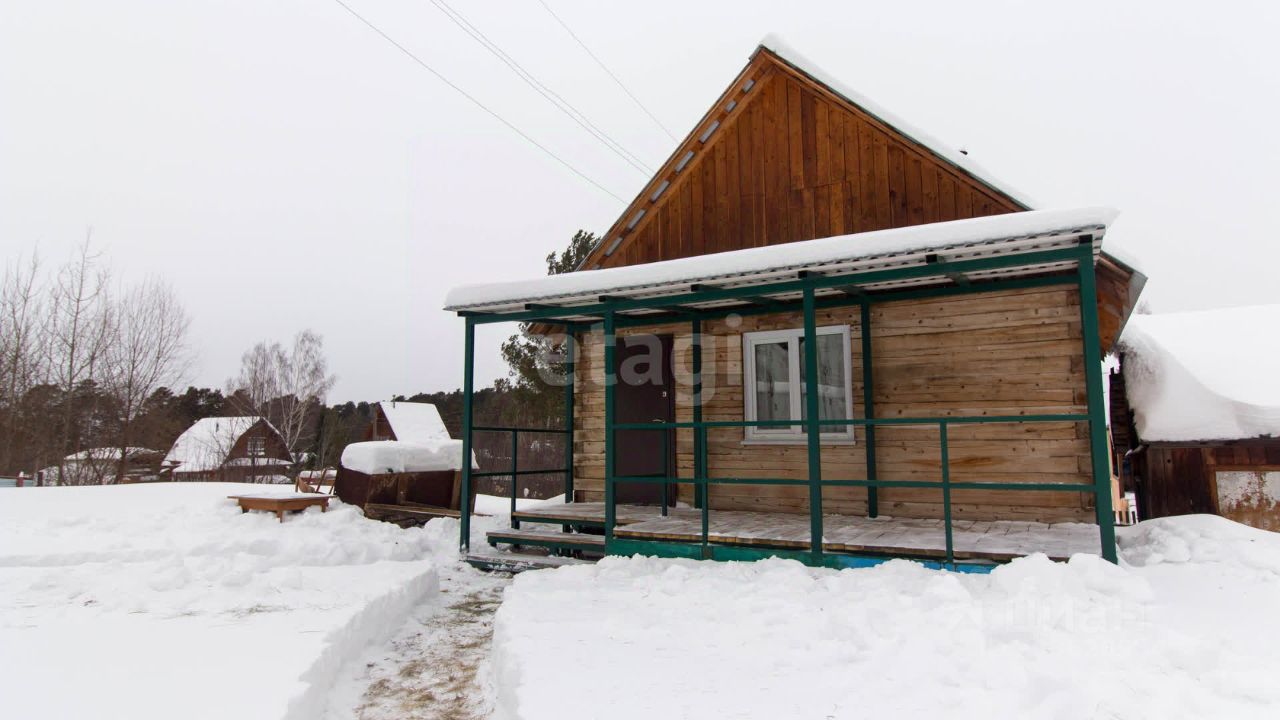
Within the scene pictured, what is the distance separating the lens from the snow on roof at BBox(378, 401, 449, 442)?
20.0 metres

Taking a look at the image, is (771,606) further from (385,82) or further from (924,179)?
(385,82)

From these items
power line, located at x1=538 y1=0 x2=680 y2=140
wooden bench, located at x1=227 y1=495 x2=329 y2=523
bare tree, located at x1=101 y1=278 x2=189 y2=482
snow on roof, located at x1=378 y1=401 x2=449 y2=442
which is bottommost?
wooden bench, located at x1=227 y1=495 x2=329 y2=523

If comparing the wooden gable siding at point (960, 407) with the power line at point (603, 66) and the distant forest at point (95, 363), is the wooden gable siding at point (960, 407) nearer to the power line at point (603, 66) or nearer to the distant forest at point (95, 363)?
the power line at point (603, 66)

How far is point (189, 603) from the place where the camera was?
19.5 ft

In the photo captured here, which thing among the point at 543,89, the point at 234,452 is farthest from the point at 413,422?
the point at 234,452

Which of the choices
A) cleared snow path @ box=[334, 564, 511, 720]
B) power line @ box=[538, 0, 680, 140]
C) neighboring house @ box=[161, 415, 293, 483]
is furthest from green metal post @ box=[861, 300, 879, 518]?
neighboring house @ box=[161, 415, 293, 483]

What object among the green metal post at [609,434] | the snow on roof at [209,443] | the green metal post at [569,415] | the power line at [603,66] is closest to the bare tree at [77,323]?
the snow on roof at [209,443]

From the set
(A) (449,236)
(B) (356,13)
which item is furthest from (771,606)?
(A) (449,236)

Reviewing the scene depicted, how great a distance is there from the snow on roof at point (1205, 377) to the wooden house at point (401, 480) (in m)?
10.5

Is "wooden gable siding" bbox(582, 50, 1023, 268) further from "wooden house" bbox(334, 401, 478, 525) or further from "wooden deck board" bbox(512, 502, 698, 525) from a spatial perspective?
"wooden house" bbox(334, 401, 478, 525)

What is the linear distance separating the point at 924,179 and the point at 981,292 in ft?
4.88

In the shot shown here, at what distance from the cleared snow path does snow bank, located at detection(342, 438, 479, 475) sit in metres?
5.09

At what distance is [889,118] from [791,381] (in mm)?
3237

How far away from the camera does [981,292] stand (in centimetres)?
781
